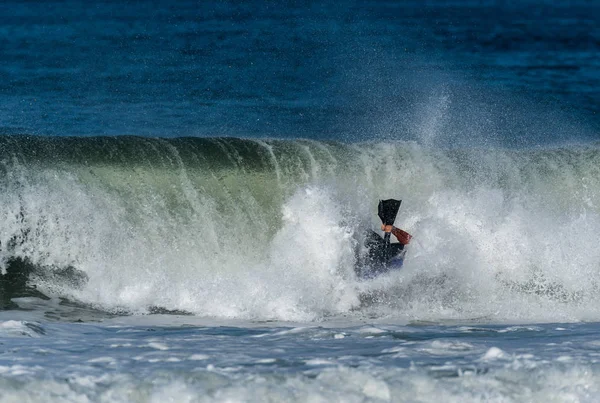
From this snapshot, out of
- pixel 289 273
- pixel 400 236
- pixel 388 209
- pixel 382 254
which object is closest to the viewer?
pixel 388 209

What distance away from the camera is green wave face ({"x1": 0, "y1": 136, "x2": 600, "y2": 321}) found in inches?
522

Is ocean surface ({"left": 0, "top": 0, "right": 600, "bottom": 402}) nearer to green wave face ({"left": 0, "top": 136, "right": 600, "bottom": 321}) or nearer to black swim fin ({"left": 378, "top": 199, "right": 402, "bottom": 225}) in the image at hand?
green wave face ({"left": 0, "top": 136, "right": 600, "bottom": 321})

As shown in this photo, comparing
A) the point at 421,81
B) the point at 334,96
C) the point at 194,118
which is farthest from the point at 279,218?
the point at 421,81

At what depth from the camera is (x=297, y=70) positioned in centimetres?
2739

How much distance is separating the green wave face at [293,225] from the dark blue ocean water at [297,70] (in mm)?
3131

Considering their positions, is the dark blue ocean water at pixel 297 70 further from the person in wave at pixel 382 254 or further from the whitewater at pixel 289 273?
the person in wave at pixel 382 254

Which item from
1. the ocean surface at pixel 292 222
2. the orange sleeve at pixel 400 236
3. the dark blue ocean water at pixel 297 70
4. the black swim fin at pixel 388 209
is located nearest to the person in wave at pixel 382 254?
the orange sleeve at pixel 400 236

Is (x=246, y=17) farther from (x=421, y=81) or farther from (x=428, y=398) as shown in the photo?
(x=428, y=398)

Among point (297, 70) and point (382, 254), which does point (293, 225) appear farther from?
point (297, 70)

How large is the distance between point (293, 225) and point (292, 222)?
3.8 inches

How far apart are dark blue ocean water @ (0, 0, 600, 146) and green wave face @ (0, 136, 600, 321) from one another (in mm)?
3131

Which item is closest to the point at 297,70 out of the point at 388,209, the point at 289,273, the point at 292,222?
the point at 292,222

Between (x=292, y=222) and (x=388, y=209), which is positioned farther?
(x=292, y=222)

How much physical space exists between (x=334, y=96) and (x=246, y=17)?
480 inches
